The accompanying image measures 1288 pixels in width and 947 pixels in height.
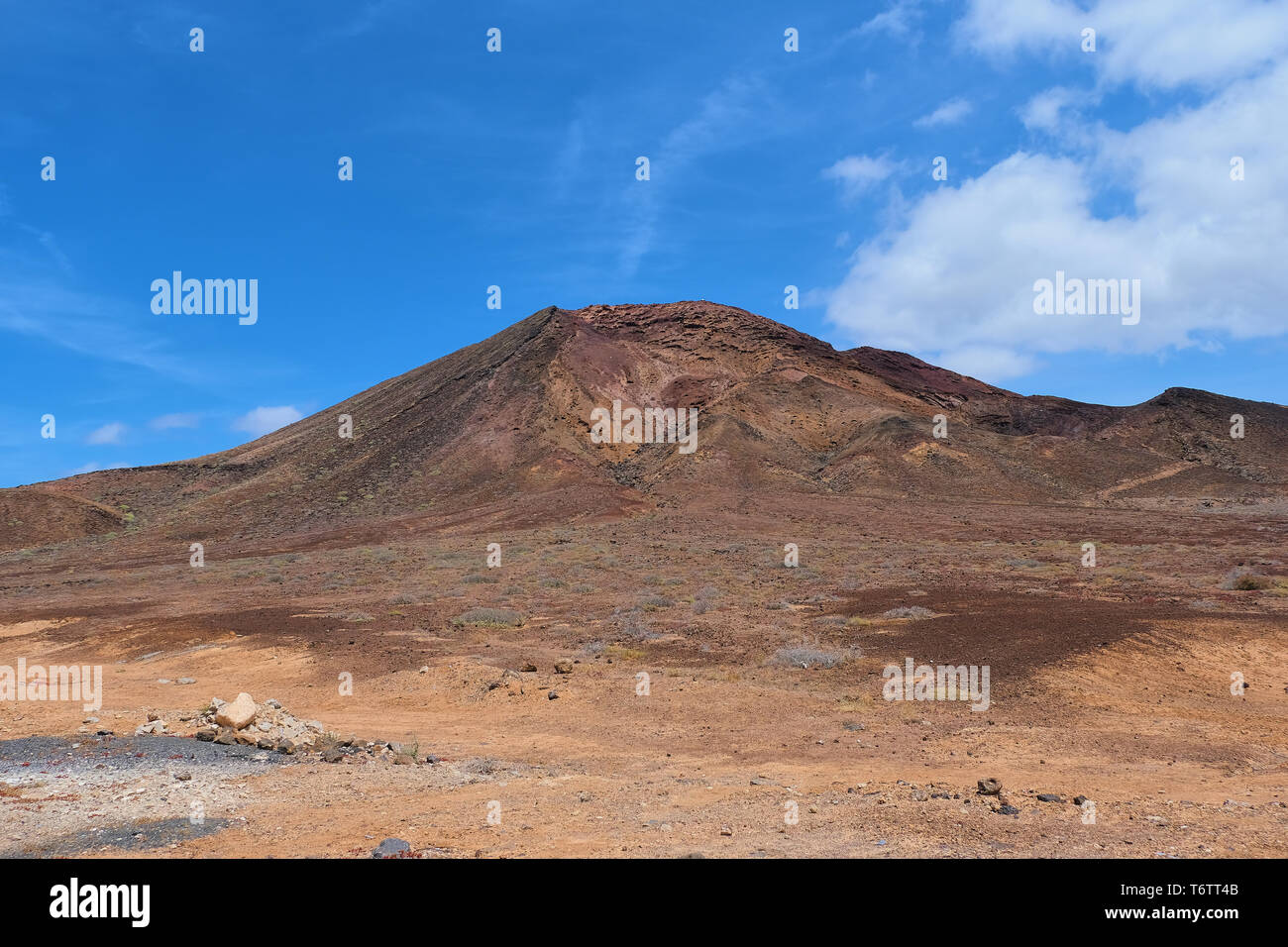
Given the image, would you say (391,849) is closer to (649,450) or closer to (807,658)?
(807,658)

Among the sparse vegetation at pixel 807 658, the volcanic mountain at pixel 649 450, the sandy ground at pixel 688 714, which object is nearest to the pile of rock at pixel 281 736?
the sandy ground at pixel 688 714

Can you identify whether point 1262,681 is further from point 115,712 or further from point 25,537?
point 25,537

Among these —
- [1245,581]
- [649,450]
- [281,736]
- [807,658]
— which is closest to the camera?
[281,736]

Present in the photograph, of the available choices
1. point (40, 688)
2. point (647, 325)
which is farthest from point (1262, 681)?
point (647, 325)

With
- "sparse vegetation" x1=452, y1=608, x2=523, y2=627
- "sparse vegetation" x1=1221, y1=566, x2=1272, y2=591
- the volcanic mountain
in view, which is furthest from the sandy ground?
the volcanic mountain

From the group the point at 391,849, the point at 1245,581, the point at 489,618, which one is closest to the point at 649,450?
the point at 489,618

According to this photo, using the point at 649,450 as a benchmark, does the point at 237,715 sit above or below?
below
